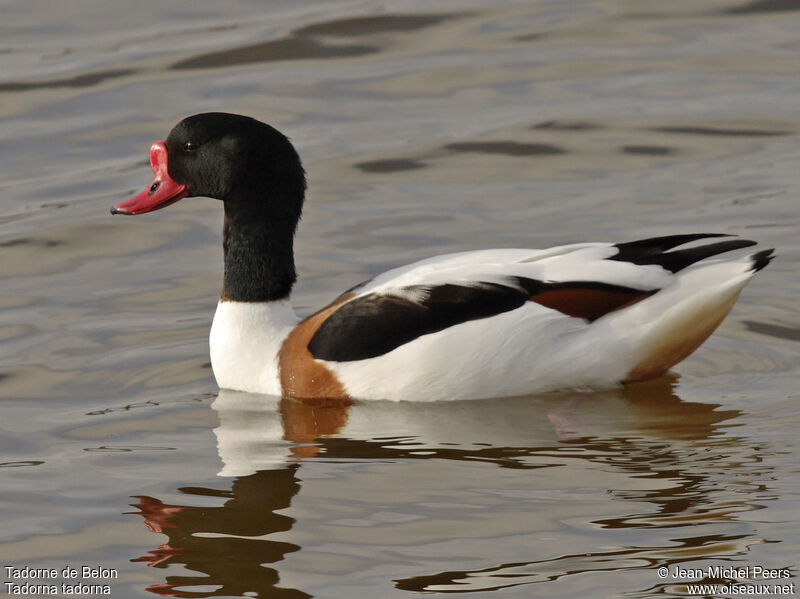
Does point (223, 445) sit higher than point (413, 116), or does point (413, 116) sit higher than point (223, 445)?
point (413, 116)

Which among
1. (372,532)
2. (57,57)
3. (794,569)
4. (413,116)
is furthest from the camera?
(57,57)

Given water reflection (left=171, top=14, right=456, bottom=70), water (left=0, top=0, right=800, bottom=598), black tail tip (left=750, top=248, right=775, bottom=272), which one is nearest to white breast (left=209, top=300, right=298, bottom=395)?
water (left=0, top=0, right=800, bottom=598)

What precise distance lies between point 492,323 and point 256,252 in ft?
4.79

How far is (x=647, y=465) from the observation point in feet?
22.6

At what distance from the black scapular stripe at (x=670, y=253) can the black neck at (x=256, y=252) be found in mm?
1815

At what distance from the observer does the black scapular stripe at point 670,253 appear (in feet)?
26.1

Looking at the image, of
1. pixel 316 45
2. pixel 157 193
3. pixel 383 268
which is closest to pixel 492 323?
pixel 157 193

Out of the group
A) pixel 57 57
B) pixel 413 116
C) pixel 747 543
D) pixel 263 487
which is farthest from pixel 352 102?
pixel 747 543

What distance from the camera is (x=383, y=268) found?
10.1m

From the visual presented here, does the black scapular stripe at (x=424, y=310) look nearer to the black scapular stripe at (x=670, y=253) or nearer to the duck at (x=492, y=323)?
the duck at (x=492, y=323)

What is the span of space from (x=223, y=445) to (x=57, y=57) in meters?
8.16

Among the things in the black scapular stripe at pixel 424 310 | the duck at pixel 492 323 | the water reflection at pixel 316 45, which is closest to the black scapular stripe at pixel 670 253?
the duck at pixel 492 323

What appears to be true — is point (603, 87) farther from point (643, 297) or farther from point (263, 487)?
point (263, 487)

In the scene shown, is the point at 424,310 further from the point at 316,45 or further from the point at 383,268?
the point at 316,45
